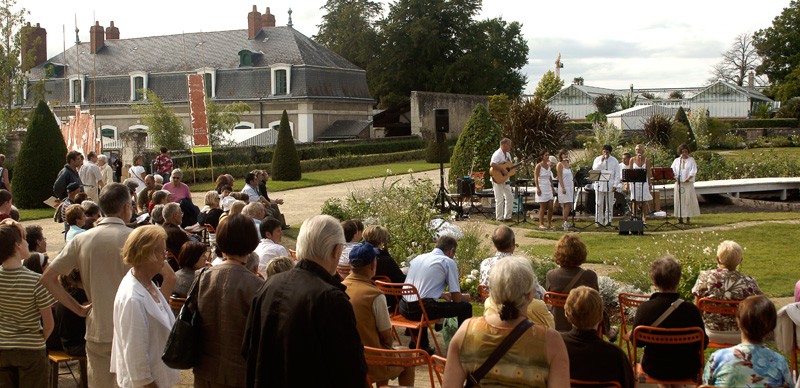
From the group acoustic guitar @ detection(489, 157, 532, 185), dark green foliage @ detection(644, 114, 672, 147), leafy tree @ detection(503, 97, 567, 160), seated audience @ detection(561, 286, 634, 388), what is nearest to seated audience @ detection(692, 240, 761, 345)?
seated audience @ detection(561, 286, 634, 388)

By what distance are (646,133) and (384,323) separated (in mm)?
26395

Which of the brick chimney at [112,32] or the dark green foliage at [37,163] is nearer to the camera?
the dark green foliage at [37,163]

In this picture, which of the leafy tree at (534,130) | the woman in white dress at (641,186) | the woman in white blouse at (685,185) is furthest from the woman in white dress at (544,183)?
the leafy tree at (534,130)

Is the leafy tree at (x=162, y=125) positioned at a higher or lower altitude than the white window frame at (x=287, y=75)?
lower

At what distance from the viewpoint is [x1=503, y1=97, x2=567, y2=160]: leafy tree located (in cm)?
2220

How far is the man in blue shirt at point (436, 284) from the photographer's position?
648 centimetres

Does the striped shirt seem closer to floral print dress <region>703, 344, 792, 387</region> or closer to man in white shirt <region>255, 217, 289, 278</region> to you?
man in white shirt <region>255, 217, 289, 278</region>

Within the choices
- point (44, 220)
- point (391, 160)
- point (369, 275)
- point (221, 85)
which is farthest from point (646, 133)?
point (369, 275)

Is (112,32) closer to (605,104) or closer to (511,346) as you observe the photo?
(605,104)

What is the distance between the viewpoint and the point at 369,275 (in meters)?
4.90

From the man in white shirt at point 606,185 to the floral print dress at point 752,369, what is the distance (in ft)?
35.4

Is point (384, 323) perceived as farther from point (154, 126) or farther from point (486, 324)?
point (154, 126)

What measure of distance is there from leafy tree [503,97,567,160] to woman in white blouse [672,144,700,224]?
6.91m

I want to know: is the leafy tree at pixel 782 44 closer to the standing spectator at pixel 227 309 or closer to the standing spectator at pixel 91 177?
the standing spectator at pixel 91 177
